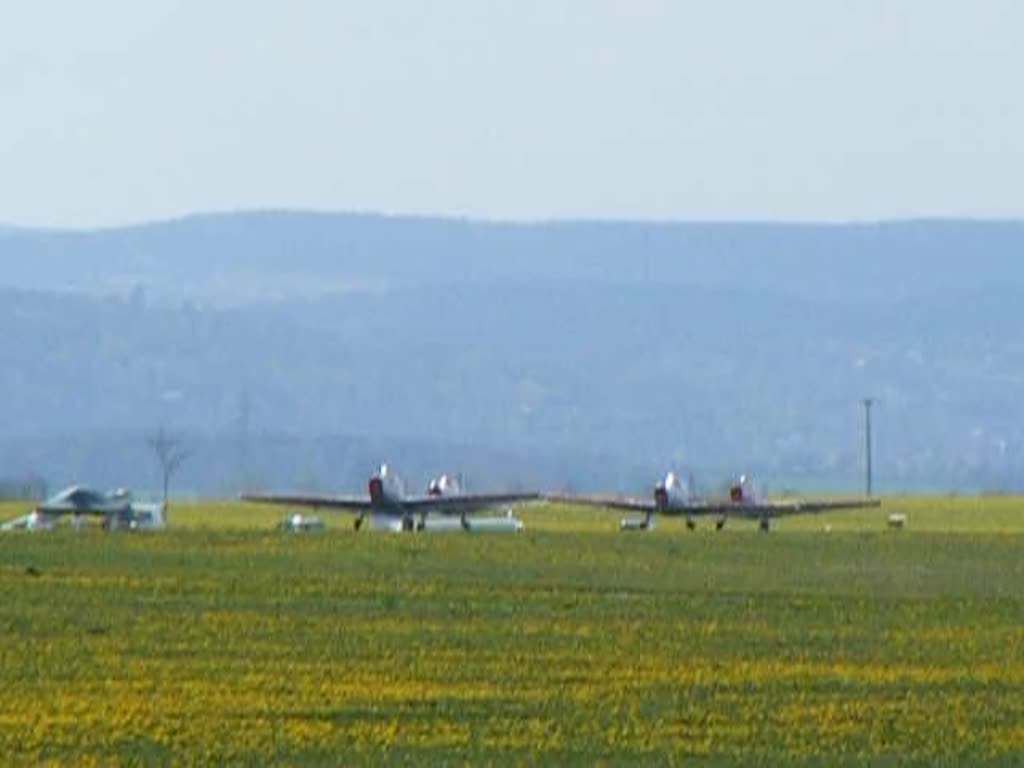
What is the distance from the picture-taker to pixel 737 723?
3100 cm

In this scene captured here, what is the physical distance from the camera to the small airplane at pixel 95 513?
80.1 m

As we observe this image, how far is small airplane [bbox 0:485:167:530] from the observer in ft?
263

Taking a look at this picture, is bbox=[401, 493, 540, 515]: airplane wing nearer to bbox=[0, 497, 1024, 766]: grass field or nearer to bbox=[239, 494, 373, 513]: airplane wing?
bbox=[239, 494, 373, 513]: airplane wing

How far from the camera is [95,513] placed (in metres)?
89.2

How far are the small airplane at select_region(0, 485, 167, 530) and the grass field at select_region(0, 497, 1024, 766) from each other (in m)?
17.2

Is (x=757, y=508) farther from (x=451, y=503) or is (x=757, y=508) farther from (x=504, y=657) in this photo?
(x=504, y=657)

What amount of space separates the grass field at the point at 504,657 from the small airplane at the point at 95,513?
17.2 meters

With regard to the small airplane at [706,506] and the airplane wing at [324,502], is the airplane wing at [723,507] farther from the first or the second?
the airplane wing at [324,502]

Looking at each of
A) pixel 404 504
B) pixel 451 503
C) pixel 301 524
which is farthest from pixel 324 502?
pixel 301 524

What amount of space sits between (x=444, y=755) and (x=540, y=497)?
192 ft

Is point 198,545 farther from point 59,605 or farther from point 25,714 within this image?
point 25,714

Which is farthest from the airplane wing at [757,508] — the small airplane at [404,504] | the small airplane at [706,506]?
the small airplane at [404,504]

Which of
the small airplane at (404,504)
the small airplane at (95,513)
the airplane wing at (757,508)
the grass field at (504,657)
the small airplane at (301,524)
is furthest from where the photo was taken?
the airplane wing at (757,508)

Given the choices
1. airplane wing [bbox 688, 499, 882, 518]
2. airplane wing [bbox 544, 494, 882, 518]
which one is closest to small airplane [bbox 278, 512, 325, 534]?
airplane wing [bbox 544, 494, 882, 518]
